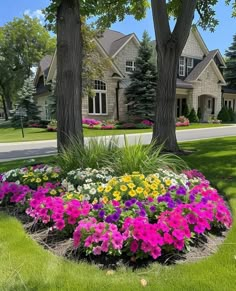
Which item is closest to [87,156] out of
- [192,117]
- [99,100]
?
[99,100]

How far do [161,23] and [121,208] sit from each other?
680 cm

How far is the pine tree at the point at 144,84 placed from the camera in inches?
1056

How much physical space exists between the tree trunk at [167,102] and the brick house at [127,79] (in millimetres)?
16741

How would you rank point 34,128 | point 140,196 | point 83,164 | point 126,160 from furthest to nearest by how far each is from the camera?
point 34,128
point 83,164
point 126,160
point 140,196

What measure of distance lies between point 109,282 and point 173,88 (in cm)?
694

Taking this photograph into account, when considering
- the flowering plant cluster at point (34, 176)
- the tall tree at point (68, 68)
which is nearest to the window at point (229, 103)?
the tall tree at point (68, 68)

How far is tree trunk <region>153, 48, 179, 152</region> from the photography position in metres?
8.55

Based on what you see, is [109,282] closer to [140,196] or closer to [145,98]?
[140,196]

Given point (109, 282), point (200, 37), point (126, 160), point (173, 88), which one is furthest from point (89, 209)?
point (200, 37)

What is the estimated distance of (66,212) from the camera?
134 inches

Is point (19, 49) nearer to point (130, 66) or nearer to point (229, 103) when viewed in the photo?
point (130, 66)

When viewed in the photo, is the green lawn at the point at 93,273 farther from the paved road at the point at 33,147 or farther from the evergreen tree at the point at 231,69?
the evergreen tree at the point at 231,69

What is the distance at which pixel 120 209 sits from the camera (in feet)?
11.3

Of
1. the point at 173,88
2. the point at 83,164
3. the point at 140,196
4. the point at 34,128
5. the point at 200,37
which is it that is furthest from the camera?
the point at 200,37
